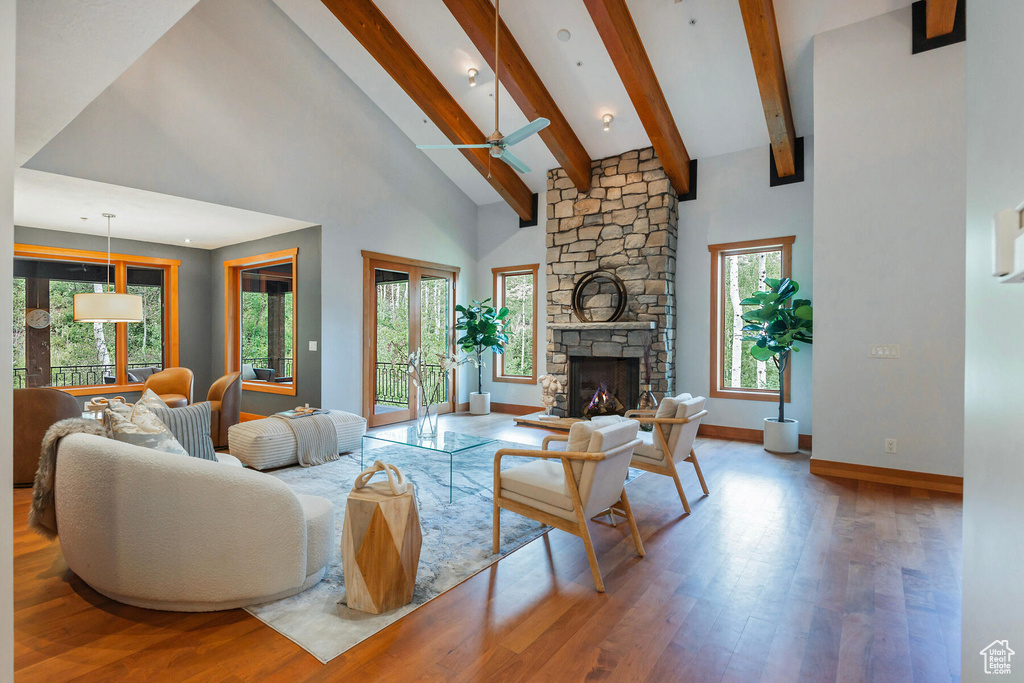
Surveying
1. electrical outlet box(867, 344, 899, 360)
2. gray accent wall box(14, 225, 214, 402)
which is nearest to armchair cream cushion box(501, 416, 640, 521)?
electrical outlet box(867, 344, 899, 360)

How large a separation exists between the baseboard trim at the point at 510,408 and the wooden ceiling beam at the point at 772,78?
4552 millimetres

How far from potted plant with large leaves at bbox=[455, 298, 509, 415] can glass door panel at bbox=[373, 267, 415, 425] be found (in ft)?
2.78

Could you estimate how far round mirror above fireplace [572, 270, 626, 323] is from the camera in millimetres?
6578

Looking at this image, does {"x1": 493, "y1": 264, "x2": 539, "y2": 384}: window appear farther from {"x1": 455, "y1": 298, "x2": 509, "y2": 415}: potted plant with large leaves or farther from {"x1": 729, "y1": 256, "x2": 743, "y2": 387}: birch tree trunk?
{"x1": 729, "y1": 256, "x2": 743, "y2": 387}: birch tree trunk

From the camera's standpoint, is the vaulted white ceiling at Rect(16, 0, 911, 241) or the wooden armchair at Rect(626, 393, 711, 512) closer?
the wooden armchair at Rect(626, 393, 711, 512)

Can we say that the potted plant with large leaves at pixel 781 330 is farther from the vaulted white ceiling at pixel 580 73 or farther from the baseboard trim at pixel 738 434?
the vaulted white ceiling at pixel 580 73

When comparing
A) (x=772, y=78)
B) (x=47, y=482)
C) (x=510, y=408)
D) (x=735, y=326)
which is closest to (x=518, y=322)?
(x=510, y=408)

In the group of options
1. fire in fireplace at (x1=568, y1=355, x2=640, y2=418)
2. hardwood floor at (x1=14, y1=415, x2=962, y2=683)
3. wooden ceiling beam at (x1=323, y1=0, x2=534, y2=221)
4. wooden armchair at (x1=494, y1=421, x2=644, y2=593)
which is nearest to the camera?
hardwood floor at (x1=14, y1=415, x2=962, y2=683)

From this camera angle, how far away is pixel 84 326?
21.0 ft

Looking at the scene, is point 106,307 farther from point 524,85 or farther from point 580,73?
point 580,73

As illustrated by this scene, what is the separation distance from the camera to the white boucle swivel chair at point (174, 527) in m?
2.11

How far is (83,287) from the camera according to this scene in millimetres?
6359

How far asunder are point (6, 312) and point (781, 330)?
583 cm

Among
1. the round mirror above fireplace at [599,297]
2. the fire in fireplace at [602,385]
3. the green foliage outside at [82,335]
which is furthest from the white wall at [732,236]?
the green foliage outside at [82,335]
